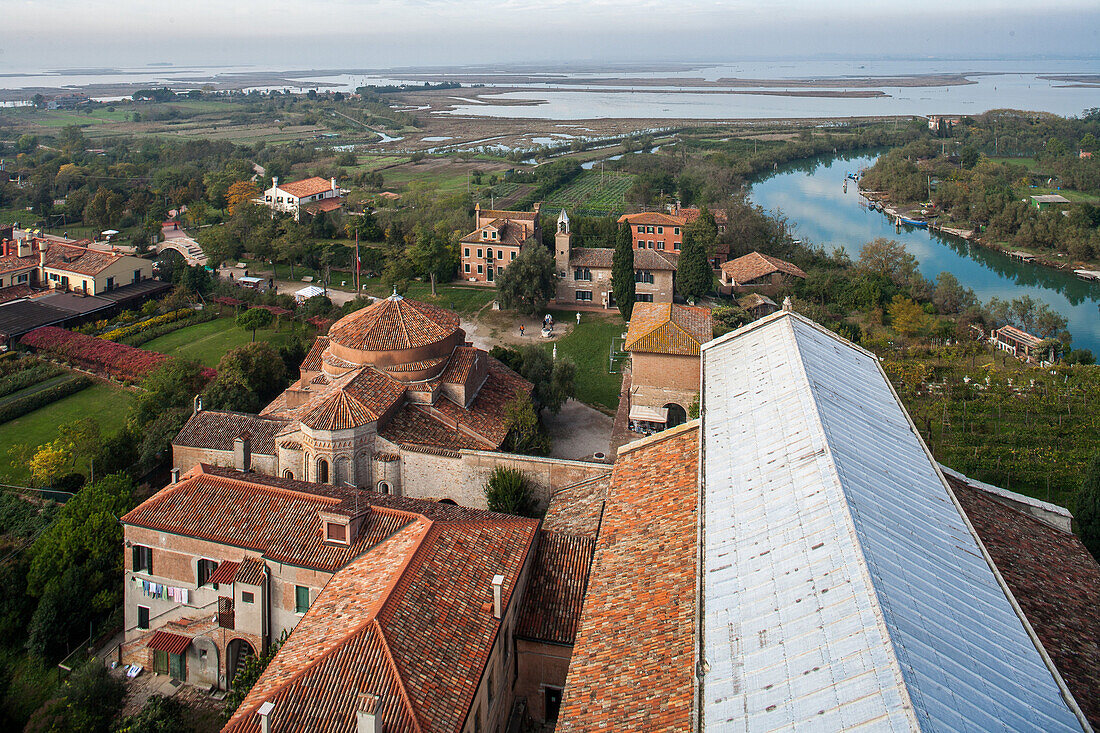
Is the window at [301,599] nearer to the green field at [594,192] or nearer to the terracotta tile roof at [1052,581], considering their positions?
the terracotta tile roof at [1052,581]

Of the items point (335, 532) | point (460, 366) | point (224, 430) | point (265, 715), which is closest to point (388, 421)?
point (460, 366)

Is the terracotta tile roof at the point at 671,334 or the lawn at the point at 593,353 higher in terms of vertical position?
the terracotta tile roof at the point at 671,334

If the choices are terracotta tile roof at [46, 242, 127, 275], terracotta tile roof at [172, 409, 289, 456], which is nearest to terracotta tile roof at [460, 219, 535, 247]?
terracotta tile roof at [46, 242, 127, 275]

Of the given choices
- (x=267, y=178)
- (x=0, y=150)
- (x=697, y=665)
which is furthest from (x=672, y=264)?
(x=0, y=150)

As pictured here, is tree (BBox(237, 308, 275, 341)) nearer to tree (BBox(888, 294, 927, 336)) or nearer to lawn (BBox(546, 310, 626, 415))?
lawn (BBox(546, 310, 626, 415))

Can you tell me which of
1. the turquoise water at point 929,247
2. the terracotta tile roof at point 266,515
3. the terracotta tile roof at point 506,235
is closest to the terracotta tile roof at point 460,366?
the terracotta tile roof at point 266,515
